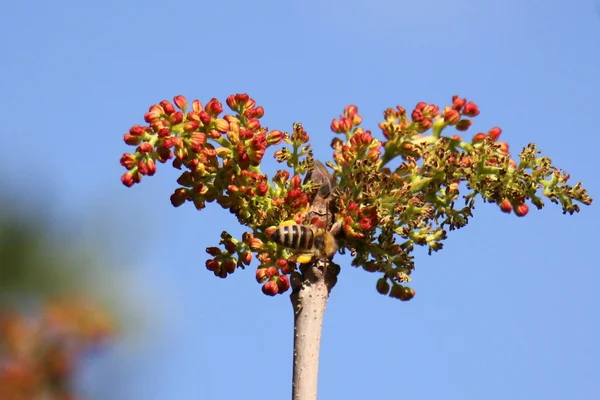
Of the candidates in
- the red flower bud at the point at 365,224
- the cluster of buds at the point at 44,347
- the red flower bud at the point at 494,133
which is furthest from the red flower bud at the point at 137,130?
the cluster of buds at the point at 44,347

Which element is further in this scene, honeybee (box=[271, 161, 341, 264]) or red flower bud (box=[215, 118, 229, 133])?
red flower bud (box=[215, 118, 229, 133])

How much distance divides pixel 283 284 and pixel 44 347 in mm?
3403

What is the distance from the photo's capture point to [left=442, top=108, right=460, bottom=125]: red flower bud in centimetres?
668

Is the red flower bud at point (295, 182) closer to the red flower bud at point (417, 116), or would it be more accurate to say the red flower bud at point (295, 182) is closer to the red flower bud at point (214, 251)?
the red flower bud at point (214, 251)

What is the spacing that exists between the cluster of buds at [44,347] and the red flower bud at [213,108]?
10.8 feet

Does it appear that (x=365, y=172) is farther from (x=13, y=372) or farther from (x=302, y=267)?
(x=13, y=372)

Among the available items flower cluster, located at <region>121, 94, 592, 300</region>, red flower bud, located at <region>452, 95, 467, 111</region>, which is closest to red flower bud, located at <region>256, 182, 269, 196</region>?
flower cluster, located at <region>121, 94, 592, 300</region>

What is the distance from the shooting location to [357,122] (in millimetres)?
6879

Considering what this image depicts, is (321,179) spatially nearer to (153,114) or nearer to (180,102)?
(180,102)

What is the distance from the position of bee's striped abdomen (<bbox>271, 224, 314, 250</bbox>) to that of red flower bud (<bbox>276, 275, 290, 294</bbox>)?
22 centimetres

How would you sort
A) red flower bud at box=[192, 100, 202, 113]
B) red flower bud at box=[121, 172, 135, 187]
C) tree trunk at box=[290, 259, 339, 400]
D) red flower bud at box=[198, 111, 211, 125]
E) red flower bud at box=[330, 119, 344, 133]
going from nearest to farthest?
tree trunk at box=[290, 259, 339, 400]
red flower bud at box=[121, 172, 135, 187]
red flower bud at box=[198, 111, 211, 125]
red flower bud at box=[192, 100, 202, 113]
red flower bud at box=[330, 119, 344, 133]

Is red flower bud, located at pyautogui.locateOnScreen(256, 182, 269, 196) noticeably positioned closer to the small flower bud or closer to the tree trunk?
the small flower bud

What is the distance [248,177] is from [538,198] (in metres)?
1.90

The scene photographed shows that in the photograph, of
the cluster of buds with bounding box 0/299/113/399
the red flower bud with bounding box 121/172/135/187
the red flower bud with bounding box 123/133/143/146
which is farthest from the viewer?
the red flower bud with bounding box 123/133/143/146
